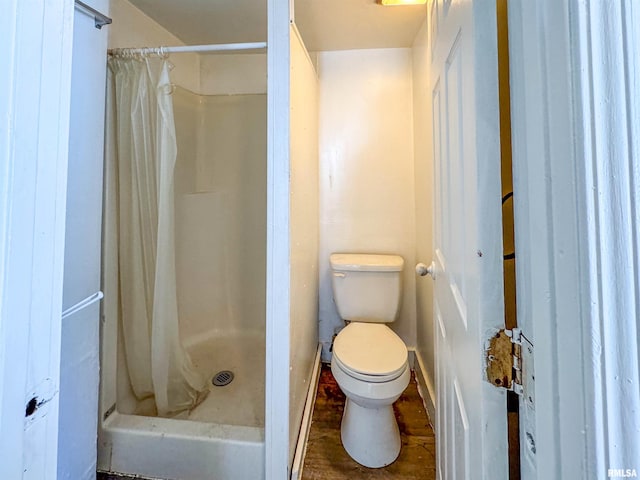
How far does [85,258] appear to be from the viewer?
3.59 ft

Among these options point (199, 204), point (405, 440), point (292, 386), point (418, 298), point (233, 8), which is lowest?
point (405, 440)

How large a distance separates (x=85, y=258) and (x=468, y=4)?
135cm

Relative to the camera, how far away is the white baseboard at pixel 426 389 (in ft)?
4.91

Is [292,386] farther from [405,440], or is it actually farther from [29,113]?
[29,113]

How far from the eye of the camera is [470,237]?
55 cm

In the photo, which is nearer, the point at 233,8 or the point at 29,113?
the point at 29,113

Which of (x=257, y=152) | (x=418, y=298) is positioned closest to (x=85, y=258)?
(x=257, y=152)

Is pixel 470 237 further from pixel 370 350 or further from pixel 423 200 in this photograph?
pixel 423 200

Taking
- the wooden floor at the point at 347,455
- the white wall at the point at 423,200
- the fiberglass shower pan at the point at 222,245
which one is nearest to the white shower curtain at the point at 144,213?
the fiberglass shower pan at the point at 222,245

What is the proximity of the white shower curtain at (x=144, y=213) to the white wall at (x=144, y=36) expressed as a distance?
0.28m

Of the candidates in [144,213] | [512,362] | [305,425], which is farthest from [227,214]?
[512,362]

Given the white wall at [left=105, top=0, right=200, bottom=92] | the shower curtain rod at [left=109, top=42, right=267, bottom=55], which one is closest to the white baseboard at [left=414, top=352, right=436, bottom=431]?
the shower curtain rod at [left=109, top=42, right=267, bottom=55]

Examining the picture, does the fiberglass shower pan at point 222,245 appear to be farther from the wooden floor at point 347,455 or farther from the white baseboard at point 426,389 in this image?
the white baseboard at point 426,389

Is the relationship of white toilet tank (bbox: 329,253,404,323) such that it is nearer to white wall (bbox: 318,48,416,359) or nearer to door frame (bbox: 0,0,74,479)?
white wall (bbox: 318,48,416,359)
